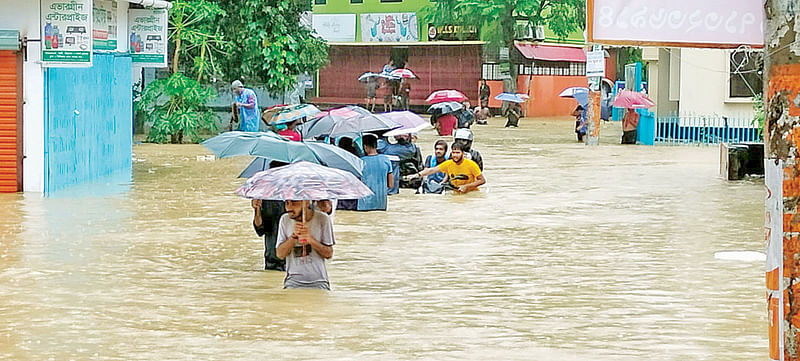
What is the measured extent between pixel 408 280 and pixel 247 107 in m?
16.8

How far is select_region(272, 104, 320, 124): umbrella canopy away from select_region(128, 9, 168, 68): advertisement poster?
18.9 ft

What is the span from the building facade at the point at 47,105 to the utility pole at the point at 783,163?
15.0 meters

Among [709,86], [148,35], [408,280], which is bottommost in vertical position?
[408,280]

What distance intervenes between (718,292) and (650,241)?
349cm

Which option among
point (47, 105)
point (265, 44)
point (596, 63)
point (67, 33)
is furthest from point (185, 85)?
point (67, 33)

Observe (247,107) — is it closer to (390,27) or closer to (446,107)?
(446,107)

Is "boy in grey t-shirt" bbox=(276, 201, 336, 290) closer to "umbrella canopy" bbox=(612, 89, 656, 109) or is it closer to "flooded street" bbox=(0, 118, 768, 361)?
"flooded street" bbox=(0, 118, 768, 361)

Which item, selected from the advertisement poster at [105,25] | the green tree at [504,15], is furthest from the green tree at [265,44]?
the green tree at [504,15]

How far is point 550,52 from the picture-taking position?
55.2 m

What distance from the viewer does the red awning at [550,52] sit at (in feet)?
174

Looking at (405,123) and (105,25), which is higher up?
(105,25)

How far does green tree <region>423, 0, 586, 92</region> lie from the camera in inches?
1954

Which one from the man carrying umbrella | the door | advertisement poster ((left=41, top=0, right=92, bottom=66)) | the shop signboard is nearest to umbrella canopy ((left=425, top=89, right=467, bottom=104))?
the man carrying umbrella

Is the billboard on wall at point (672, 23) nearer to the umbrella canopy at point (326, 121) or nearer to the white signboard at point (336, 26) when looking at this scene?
the umbrella canopy at point (326, 121)
